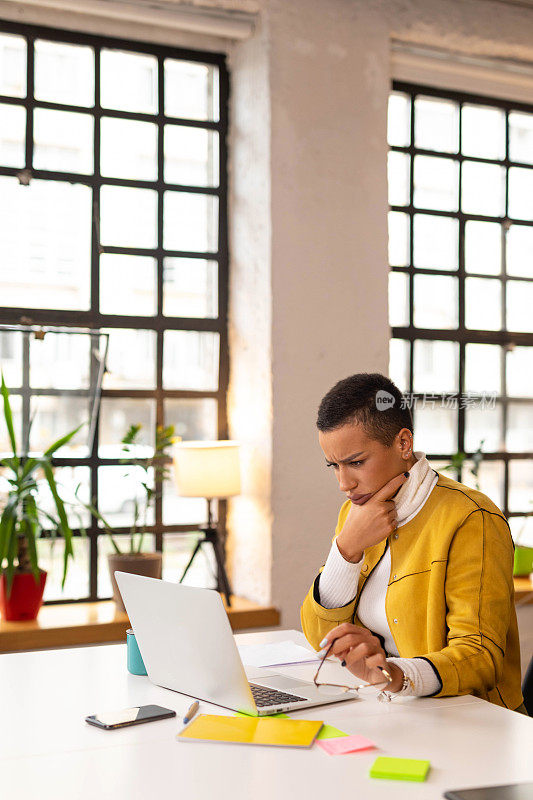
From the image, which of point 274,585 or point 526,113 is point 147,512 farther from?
point 526,113

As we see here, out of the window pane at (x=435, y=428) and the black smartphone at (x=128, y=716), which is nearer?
the black smartphone at (x=128, y=716)

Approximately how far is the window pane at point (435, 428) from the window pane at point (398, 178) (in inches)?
40.6

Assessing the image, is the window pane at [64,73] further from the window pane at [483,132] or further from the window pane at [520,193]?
the window pane at [520,193]

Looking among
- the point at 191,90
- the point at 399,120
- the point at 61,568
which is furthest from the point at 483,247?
the point at 61,568

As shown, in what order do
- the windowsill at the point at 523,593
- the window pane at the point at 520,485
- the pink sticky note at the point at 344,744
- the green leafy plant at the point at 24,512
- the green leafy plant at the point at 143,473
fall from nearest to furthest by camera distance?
the pink sticky note at the point at 344,744 → the green leafy plant at the point at 24,512 → the green leafy plant at the point at 143,473 → the windowsill at the point at 523,593 → the window pane at the point at 520,485

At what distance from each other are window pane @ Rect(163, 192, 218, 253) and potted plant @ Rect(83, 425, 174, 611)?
0.85 m

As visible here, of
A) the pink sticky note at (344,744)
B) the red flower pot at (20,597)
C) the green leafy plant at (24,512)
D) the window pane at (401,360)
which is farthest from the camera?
the window pane at (401,360)

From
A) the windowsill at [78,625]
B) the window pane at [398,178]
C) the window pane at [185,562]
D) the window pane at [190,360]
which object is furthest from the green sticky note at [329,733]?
the window pane at [398,178]

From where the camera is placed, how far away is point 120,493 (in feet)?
13.2

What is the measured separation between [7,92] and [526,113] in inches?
107

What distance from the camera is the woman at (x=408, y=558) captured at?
6.47ft

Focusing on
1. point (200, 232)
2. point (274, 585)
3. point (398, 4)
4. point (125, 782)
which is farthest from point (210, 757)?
point (398, 4)

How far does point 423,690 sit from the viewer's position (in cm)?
182

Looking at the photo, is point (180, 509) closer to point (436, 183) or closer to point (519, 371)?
point (519, 371)
